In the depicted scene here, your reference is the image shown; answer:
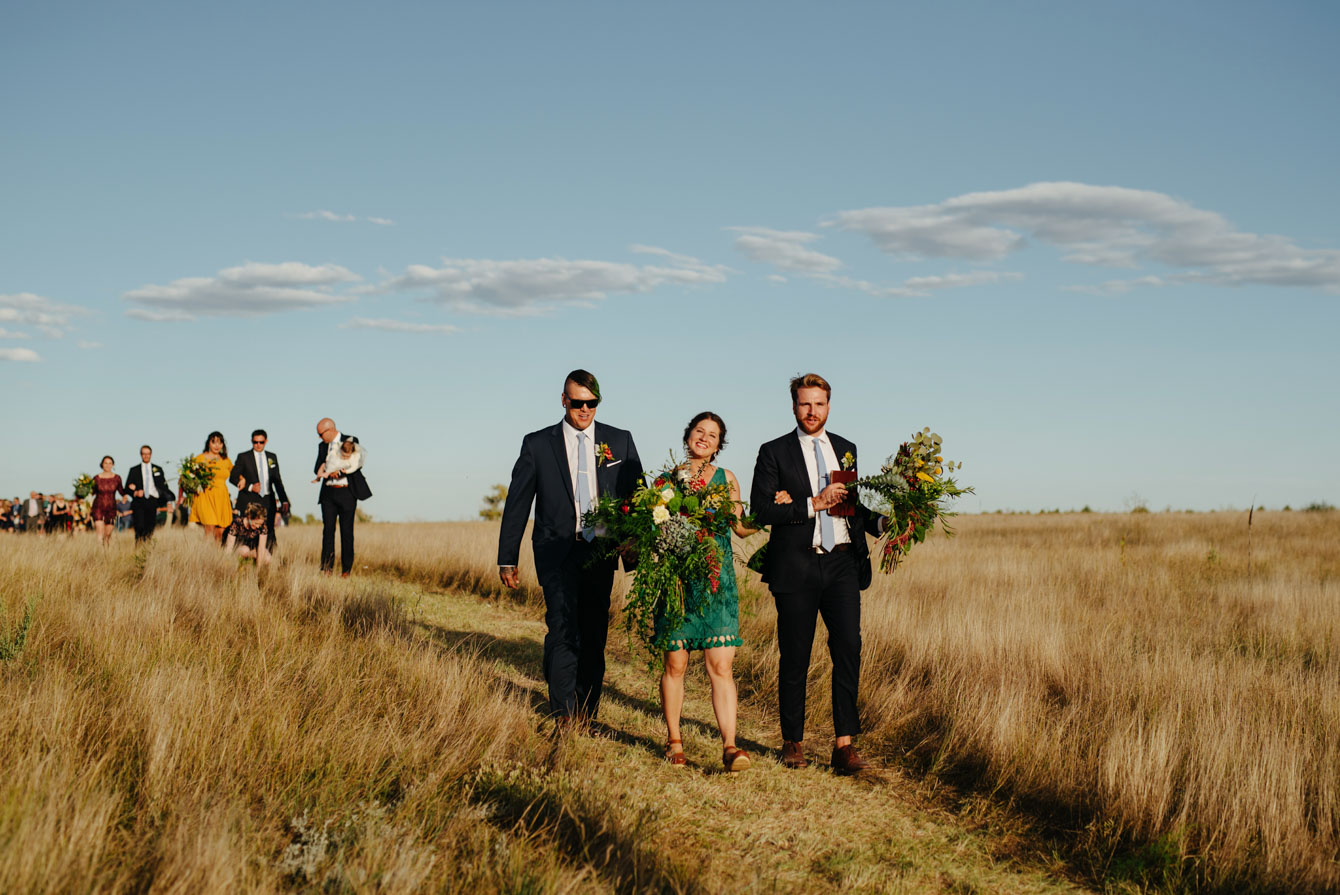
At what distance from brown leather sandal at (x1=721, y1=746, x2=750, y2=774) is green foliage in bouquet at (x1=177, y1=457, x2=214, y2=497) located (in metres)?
10.7

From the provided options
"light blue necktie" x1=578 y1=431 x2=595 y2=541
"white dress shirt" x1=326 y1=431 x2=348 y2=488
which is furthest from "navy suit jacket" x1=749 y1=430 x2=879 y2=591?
"white dress shirt" x1=326 y1=431 x2=348 y2=488

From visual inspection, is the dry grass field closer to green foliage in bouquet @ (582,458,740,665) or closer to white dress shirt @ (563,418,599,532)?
green foliage in bouquet @ (582,458,740,665)

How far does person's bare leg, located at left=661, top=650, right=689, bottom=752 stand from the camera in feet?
19.1

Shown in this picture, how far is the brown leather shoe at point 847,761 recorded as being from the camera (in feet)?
18.9

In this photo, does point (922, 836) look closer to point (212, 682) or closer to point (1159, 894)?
point (1159, 894)

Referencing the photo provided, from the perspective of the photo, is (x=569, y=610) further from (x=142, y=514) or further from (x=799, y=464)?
(x=142, y=514)

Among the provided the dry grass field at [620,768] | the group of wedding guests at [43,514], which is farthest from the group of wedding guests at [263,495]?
the group of wedding guests at [43,514]

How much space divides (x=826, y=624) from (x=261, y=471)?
10409 millimetres

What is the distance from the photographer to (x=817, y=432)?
588 cm

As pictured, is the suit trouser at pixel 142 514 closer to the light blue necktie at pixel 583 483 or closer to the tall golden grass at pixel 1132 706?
the tall golden grass at pixel 1132 706

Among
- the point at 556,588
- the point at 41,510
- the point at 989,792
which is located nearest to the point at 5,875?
the point at 556,588

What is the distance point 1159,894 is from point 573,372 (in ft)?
14.3

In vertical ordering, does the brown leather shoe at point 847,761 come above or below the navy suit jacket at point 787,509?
below

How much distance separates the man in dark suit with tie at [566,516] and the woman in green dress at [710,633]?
713mm
